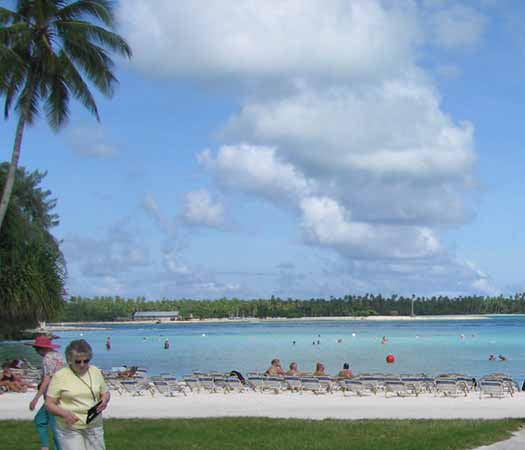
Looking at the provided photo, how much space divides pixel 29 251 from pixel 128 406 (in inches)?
1057

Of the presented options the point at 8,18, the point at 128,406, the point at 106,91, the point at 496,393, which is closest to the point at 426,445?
the point at 128,406

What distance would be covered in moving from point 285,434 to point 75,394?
6.66 meters

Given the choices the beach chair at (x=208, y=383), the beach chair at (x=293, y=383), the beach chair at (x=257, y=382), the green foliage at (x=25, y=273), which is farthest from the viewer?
the green foliage at (x=25, y=273)

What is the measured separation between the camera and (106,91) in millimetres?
25812

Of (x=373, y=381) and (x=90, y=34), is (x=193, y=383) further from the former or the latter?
(x=90, y=34)

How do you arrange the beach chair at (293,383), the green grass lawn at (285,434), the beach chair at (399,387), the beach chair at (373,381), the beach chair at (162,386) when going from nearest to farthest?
1. the green grass lawn at (285,434)
2. the beach chair at (399,387)
3. the beach chair at (162,386)
4. the beach chair at (373,381)
5. the beach chair at (293,383)

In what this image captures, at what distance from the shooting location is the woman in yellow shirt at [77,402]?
23.9 feet

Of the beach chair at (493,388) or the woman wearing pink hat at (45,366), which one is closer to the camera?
the woman wearing pink hat at (45,366)

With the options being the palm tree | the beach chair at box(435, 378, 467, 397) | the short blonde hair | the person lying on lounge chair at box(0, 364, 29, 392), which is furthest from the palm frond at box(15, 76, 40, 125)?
the short blonde hair

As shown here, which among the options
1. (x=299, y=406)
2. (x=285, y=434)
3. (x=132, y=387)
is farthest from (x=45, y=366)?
(x=132, y=387)

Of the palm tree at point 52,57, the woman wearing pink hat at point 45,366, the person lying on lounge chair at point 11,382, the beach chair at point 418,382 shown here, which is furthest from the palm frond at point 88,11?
the woman wearing pink hat at point 45,366

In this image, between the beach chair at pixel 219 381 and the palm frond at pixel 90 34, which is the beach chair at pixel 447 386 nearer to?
the beach chair at pixel 219 381

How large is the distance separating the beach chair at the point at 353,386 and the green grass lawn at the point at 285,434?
8.36 m

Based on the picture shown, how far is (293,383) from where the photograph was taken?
24344 mm
